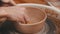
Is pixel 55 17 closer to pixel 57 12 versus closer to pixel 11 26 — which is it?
pixel 57 12

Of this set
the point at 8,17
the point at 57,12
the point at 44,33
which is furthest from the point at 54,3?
the point at 8,17

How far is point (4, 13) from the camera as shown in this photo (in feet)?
2.75

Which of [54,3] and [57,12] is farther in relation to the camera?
[54,3]

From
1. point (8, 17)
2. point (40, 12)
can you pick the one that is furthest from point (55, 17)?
point (8, 17)

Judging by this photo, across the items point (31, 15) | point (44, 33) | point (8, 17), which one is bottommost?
point (44, 33)

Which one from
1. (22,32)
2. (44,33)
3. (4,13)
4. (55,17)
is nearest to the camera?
(4,13)

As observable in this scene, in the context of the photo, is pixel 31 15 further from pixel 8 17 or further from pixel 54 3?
pixel 54 3

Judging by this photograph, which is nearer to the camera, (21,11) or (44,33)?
(21,11)

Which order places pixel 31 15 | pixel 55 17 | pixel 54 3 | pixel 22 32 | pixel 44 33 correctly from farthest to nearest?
pixel 54 3 < pixel 55 17 < pixel 31 15 < pixel 44 33 < pixel 22 32

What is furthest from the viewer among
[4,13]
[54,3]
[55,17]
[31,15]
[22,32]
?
[54,3]

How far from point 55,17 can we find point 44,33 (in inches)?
11.3

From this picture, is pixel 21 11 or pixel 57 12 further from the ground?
pixel 21 11

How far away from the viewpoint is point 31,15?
116cm

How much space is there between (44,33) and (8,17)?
357 mm
